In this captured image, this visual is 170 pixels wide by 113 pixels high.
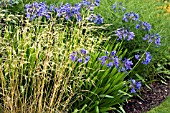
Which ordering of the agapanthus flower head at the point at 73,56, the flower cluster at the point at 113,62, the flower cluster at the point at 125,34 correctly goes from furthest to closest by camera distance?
the flower cluster at the point at 125,34
the flower cluster at the point at 113,62
the agapanthus flower head at the point at 73,56

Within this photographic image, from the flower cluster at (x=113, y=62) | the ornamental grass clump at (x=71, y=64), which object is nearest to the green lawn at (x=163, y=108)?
the ornamental grass clump at (x=71, y=64)

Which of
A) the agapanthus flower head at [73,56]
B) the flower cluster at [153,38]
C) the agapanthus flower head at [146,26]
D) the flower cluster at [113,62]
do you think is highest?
the agapanthus flower head at [146,26]

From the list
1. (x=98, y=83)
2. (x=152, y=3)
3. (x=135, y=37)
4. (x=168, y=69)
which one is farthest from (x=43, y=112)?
(x=152, y=3)

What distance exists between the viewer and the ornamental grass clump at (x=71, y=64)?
368cm

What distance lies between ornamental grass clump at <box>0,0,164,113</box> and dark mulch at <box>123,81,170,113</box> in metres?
0.17

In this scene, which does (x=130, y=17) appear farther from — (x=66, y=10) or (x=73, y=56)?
(x=73, y=56)

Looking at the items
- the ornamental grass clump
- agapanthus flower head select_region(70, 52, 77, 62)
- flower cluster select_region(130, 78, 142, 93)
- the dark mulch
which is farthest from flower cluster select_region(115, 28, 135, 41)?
agapanthus flower head select_region(70, 52, 77, 62)

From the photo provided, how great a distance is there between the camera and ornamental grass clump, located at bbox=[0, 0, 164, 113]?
3.68 metres

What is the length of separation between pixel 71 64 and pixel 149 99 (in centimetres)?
128

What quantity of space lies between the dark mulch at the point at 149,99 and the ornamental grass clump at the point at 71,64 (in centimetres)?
17

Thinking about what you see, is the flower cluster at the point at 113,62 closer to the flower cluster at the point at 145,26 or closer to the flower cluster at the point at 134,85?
the flower cluster at the point at 134,85

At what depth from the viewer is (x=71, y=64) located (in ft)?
14.1

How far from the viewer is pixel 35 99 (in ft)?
12.3

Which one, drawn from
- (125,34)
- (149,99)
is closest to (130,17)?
(125,34)
